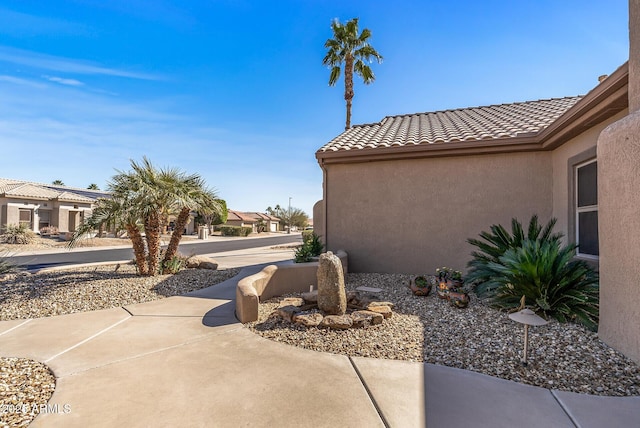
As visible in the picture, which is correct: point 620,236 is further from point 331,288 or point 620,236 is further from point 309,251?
point 309,251

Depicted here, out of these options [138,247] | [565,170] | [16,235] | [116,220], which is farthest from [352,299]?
[16,235]

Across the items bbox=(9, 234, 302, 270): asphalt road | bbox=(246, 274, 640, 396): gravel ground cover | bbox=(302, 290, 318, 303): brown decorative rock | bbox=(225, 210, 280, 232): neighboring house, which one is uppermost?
bbox=(225, 210, 280, 232): neighboring house

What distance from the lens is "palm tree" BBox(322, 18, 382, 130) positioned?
19734 millimetres

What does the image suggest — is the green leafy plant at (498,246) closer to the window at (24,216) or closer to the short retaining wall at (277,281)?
Answer: the short retaining wall at (277,281)

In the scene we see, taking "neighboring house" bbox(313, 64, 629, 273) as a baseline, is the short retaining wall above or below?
below

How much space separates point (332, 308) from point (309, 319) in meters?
0.54

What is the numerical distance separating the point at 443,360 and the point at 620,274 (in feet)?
8.13

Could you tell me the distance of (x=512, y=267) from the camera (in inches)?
203

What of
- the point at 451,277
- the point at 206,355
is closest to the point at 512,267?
the point at 451,277

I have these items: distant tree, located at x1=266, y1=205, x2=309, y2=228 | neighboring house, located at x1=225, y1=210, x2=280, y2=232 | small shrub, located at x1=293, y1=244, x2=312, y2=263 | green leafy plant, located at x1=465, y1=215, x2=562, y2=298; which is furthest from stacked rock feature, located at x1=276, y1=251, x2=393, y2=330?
distant tree, located at x1=266, y1=205, x2=309, y2=228

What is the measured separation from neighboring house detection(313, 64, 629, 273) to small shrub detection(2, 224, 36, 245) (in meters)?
24.0

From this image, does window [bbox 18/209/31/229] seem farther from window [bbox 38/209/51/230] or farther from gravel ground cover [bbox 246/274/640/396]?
gravel ground cover [bbox 246/274/640/396]

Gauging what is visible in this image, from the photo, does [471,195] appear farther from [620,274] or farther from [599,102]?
[620,274]

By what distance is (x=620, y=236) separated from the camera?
377 cm
